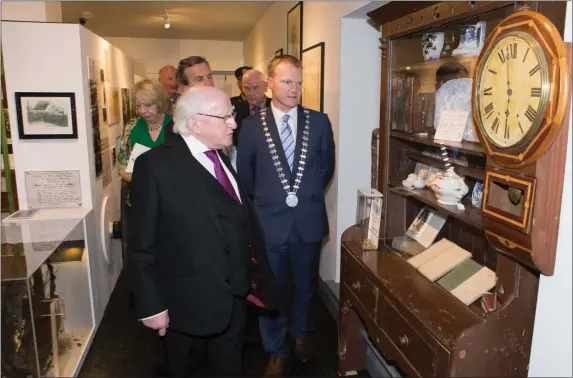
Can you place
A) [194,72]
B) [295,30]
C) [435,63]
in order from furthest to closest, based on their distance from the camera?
1. [295,30]
2. [194,72]
3. [435,63]

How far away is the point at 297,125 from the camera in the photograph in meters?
2.32

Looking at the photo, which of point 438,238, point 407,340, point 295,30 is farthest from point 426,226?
point 295,30

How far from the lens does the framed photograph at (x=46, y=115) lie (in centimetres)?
244

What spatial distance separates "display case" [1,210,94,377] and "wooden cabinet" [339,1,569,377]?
1.31 metres

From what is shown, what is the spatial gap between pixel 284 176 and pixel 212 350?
0.88 m

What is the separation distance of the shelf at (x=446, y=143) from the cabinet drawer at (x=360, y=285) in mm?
584

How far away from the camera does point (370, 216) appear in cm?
209

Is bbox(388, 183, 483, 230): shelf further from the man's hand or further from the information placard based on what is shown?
the information placard

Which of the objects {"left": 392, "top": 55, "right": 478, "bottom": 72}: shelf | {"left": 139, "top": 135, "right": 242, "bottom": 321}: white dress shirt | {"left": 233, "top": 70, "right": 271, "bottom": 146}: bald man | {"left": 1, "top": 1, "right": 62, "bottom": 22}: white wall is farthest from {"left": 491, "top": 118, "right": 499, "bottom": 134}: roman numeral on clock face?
{"left": 1, "top": 1, "right": 62, "bottom": 22}: white wall

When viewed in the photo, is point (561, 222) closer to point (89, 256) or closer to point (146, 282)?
point (146, 282)

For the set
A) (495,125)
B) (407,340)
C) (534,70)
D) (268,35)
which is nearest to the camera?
(534,70)

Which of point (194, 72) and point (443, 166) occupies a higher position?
point (194, 72)

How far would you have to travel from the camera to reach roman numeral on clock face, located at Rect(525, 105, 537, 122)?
1.12 m

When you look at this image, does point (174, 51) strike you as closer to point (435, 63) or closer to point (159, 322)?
point (435, 63)
